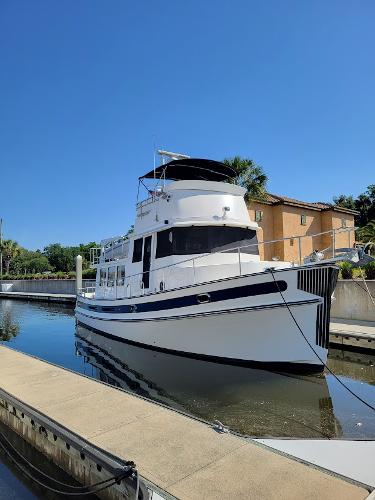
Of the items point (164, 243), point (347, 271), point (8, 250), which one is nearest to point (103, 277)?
point (164, 243)

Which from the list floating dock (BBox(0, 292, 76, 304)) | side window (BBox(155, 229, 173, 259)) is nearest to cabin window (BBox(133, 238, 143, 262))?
side window (BBox(155, 229, 173, 259))

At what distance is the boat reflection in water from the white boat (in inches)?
13.2

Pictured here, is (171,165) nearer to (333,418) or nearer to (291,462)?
(333,418)

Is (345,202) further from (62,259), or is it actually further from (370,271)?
(62,259)

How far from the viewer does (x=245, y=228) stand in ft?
38.8

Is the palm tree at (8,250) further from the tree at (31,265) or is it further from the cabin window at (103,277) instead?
the cabin window at (103,277)

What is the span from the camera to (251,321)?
8.93m

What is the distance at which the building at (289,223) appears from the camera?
30658mm

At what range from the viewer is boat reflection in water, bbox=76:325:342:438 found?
266 inches

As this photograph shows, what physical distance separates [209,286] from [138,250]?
14.2 feet

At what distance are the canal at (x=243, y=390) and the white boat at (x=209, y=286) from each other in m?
0.39

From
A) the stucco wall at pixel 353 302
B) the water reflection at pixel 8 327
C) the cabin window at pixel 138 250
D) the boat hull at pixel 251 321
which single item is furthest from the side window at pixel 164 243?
the water reflection at pixel 8 327

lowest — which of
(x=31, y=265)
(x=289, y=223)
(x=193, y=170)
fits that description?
(x=31, y=265)

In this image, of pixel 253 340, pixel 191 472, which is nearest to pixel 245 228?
pixel 253 340
